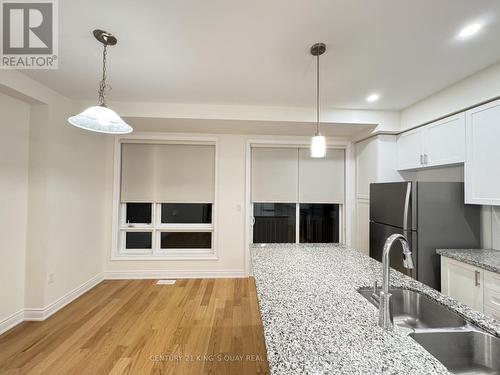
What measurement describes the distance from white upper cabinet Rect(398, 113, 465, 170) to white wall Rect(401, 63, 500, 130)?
0.09 m

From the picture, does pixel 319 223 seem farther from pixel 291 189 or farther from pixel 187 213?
pixel 187 213

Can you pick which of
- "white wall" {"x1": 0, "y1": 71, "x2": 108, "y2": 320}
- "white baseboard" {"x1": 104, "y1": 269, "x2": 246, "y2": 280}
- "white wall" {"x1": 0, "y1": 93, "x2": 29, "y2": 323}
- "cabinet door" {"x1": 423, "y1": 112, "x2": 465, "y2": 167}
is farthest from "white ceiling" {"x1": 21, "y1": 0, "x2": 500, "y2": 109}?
"white baseboard" {"x1": 104, "y1": 269, "x2": 246, "y2": 280}

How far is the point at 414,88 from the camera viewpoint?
8.00 feet

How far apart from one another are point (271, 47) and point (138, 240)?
3513 millimetres

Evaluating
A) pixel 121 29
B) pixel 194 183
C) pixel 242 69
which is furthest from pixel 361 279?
pixel 194 183

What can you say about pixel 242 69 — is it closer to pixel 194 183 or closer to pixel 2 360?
pixel 194 183

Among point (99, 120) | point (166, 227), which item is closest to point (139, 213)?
point (166, 227)

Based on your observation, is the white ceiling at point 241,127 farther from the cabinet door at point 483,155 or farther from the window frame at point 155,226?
the cabinet door at point 483,155

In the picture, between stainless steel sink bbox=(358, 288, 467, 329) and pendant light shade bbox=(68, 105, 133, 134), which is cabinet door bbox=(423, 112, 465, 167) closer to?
stainless steel sink bbox=(358, 288, 467, 329)

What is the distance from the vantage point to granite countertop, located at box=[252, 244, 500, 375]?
75 cm

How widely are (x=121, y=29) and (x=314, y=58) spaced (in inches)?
58.5

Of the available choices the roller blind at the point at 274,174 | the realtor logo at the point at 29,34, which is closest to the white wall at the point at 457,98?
the roller blind at the point at 274,174

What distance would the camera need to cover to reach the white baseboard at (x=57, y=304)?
8.09 feet

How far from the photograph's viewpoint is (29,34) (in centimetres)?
Result: 164
